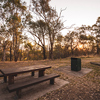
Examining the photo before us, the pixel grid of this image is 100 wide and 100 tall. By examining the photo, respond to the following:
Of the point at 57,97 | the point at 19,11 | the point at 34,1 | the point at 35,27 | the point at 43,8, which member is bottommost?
the point at 57,97

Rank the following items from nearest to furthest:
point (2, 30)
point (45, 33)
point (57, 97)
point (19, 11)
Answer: point (57, 97) → point (2, 30) → point (19, 11) → point (45, 33)

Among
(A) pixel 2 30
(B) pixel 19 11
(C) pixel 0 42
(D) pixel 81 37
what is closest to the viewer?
(A) pixel 2 30

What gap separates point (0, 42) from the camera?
14.1 m

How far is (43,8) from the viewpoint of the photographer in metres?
14.7

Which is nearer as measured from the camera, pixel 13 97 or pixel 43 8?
pixel 13 97

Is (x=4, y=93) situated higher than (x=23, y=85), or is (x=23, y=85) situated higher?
(x=23, y=85)

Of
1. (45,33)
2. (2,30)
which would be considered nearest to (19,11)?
(2,30)

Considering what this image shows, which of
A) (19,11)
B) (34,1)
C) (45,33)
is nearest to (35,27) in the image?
(45,33)

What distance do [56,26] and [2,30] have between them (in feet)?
30.5

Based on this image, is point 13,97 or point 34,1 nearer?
point 13,97

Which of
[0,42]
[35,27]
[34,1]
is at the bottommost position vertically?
[0,42]

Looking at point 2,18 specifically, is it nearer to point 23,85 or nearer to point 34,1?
point 34,1

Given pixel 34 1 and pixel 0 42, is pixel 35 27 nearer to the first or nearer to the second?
pixel 34 1

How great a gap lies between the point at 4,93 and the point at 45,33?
13.8 m
